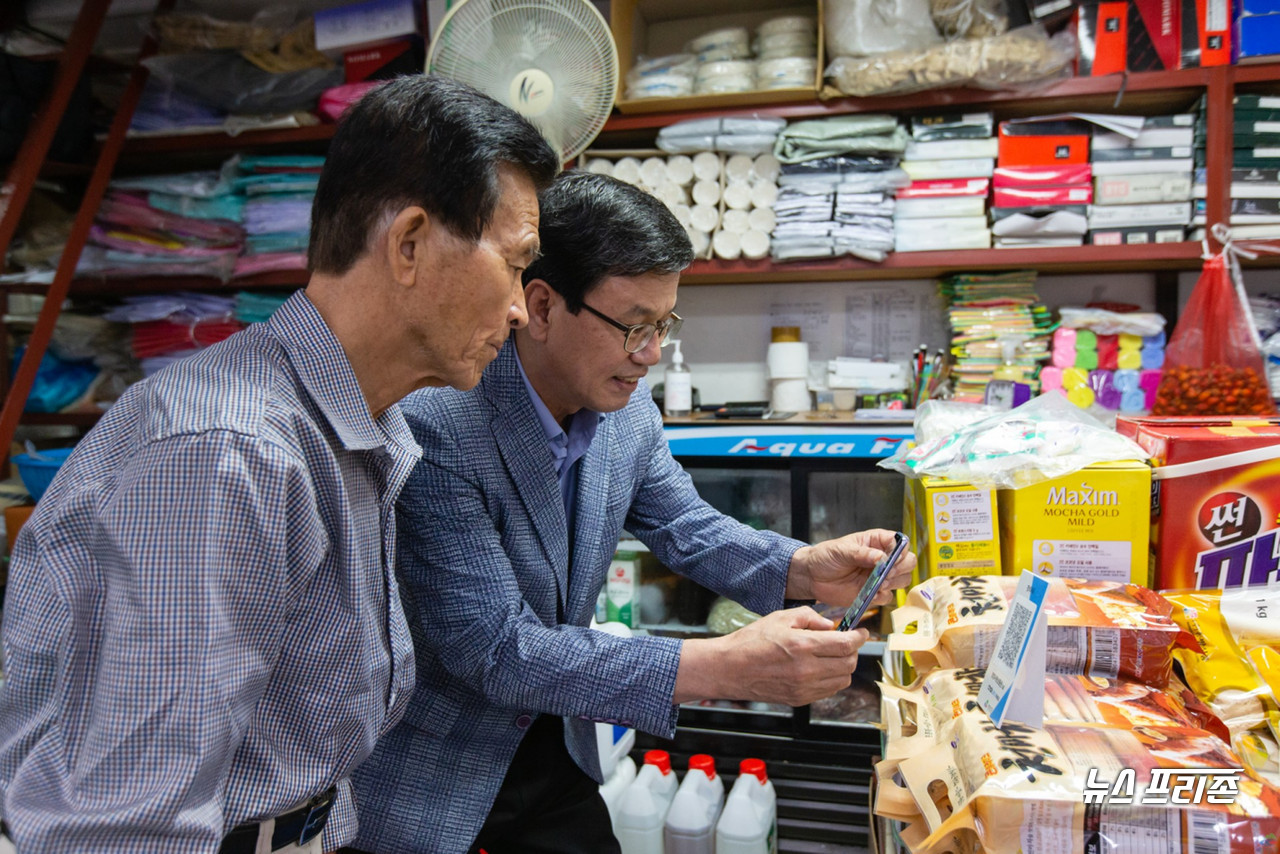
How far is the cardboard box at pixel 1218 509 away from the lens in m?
1.26

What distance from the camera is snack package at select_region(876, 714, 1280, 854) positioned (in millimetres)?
800

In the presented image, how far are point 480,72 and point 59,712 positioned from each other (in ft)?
6.63

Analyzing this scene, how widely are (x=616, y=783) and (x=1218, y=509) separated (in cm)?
177

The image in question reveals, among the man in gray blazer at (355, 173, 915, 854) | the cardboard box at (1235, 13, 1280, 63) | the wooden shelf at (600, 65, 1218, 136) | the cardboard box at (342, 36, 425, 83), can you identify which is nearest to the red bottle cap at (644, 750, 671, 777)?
the man in gray blazer at (355, 173, 915, 854)

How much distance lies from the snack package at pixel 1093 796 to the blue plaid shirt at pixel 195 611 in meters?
0.68

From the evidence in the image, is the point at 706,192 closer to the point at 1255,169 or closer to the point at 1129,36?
the point at 1129,36

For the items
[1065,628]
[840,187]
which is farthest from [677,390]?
[1065,628]

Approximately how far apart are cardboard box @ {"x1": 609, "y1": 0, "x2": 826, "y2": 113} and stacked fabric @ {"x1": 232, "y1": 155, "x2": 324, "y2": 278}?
47.3 inches

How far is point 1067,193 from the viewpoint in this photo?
261 centimetres

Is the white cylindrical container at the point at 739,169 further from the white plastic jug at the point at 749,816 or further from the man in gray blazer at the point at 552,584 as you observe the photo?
the white plastic jug at the point at 749,816

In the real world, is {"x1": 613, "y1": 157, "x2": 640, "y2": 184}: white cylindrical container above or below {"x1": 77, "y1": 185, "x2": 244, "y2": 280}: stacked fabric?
above

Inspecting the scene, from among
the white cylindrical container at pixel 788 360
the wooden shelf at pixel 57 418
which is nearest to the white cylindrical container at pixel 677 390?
the white cylindrical container at pixel 788 360

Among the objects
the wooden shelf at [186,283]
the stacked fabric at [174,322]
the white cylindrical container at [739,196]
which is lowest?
the stacked fabric at [174,322]

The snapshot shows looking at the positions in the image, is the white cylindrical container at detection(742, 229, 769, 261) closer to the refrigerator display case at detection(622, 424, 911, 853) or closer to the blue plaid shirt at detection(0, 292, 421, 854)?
the refrigerator display case at detection(622, 424, 911, 853)
